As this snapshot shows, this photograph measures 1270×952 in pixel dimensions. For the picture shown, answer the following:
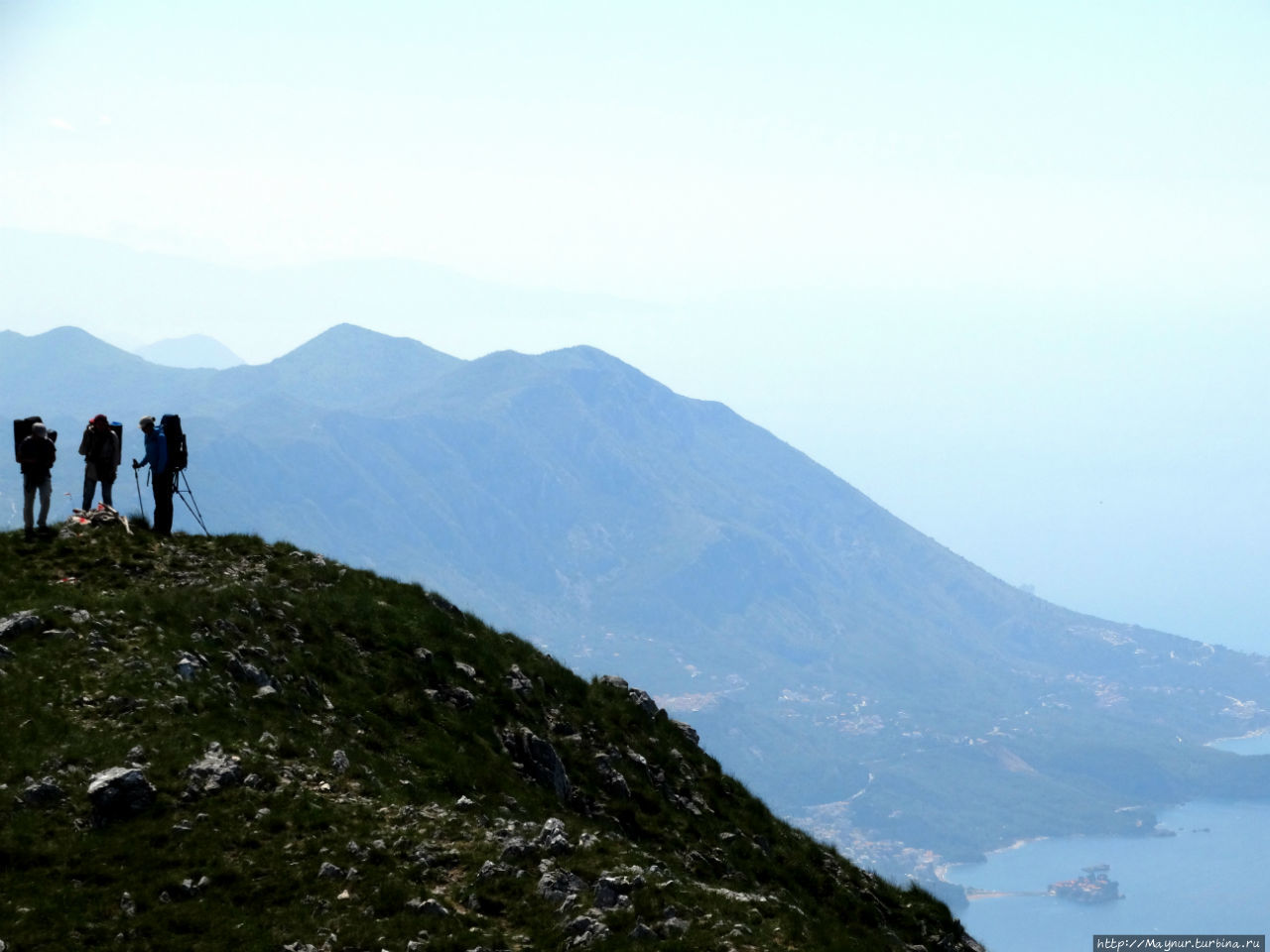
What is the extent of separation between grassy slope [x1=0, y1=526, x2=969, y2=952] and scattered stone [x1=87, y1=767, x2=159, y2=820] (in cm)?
28

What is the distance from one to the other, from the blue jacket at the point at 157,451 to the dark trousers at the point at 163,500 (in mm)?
232

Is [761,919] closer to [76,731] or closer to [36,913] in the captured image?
[36,913]

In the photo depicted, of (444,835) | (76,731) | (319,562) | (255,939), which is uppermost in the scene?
(319,562)

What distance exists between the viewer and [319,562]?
40906 millimetres

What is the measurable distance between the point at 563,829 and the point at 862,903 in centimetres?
1217

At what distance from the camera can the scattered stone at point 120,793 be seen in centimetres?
2422

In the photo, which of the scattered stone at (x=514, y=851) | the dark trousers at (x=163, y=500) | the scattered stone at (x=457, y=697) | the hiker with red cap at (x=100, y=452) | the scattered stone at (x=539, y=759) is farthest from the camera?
the dark trousers at (x=163, y=500)

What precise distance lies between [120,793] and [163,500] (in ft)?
55.5

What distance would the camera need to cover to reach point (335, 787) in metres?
27.1

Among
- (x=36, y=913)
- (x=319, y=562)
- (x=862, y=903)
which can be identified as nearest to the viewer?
(x=36, y=913)

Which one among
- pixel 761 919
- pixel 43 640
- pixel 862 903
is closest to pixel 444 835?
pixel 761 919

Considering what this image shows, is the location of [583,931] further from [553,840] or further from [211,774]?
[211,774]

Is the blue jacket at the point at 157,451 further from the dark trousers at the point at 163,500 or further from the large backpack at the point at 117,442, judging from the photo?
the large backpack at the point at 117,442

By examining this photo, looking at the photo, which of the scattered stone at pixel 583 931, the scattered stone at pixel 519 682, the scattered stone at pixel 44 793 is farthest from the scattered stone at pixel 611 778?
the scattered stone at pixel 44 793
